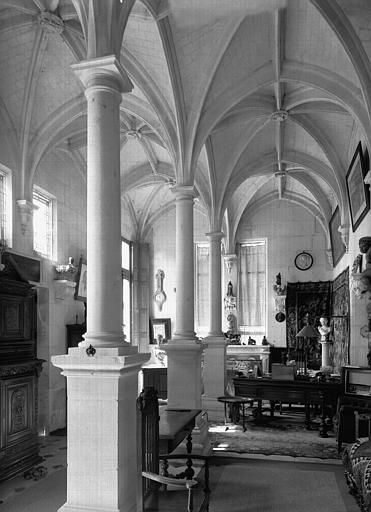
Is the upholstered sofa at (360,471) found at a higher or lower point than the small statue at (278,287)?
lower

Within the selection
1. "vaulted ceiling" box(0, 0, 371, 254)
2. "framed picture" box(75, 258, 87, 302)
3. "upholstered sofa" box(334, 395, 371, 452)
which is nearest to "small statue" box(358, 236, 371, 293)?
"vaulted ceiling" box(0, 0, 371, 254)

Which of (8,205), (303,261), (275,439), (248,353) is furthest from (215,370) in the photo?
(303,261)

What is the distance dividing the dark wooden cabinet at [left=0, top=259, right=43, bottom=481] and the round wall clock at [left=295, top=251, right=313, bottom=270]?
400 inches

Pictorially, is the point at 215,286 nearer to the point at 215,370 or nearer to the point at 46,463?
the point at 215,370

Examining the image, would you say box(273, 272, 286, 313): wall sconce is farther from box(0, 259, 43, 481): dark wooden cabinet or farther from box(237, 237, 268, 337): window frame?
box(0, 259, 43, 481): dark wooden cabinet

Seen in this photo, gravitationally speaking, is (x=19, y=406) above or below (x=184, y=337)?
below

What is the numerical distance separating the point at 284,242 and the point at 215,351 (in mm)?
6114

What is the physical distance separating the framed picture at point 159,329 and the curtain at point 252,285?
7.67 ft

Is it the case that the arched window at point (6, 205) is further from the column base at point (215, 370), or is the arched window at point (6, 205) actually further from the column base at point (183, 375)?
the column base at point (215, 370)

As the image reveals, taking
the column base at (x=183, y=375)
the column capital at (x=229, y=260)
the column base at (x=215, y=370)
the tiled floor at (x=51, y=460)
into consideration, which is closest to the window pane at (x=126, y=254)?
the column capital at (x=229, y=260)

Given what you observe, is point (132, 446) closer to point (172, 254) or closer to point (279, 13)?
point (279, 13)

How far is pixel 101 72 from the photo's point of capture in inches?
181

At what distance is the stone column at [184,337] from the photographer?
27.4 feet

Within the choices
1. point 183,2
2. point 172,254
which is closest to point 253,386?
point 183,2
